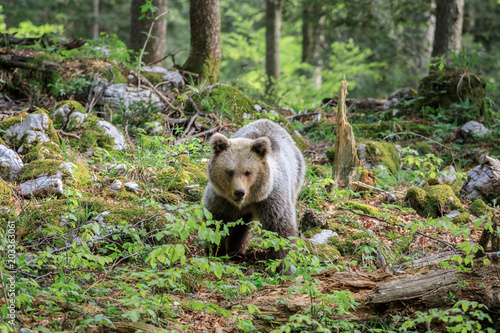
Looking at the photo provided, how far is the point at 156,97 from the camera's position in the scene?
8.90 meters

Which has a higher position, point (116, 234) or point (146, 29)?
point (146, 29)

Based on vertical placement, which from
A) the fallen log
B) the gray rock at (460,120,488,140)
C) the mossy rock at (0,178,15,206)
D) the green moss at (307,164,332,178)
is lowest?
the green moss at (307,164,332,178)

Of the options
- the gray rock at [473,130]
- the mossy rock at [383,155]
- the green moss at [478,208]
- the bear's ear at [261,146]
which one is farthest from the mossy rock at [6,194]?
the gray rock at [473,130]

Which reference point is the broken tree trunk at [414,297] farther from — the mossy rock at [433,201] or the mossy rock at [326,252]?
the mossy rock at [433,201]

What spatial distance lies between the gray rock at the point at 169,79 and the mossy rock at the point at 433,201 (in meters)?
5.34

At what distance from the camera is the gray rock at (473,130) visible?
29.8 ft

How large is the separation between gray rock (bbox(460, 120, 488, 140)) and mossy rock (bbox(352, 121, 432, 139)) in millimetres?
653

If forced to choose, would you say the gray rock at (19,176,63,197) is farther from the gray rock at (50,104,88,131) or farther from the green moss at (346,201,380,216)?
the green moss at (346,201,380,216)

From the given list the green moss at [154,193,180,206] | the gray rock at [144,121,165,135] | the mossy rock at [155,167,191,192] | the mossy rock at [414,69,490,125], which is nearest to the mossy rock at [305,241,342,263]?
the green moss at [154,193,180,206]

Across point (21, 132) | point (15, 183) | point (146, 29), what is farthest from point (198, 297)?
point (146, 29)

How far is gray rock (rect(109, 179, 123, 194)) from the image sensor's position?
18.9ft

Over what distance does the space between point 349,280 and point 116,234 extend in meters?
2.18

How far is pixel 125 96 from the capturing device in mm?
8547

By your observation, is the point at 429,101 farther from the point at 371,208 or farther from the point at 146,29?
the point at 146,29
